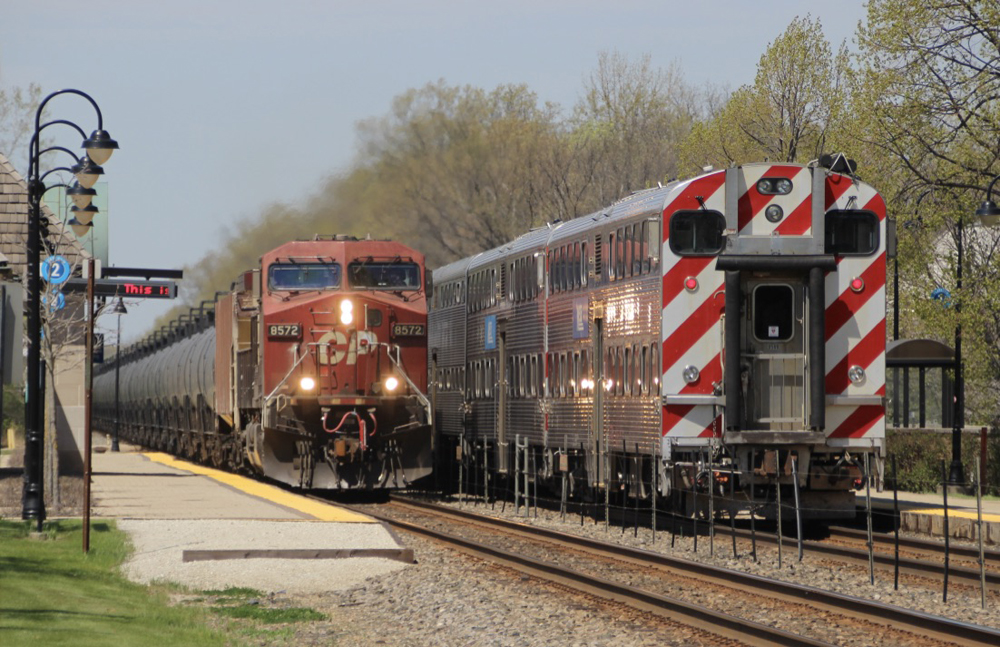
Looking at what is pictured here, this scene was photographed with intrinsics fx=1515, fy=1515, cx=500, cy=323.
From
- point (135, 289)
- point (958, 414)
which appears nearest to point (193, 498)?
point (958, 414)

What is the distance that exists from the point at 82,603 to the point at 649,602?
17.0 ft

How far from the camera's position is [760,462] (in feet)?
64.2

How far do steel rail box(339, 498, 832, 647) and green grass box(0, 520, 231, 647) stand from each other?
381 cm

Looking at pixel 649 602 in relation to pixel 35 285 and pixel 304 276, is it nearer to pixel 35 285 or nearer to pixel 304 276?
pixel 35 285

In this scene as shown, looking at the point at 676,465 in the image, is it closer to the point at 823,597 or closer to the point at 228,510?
the point at 823,597

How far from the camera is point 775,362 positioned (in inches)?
776

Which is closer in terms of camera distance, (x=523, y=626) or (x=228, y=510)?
(x=523, y=626)

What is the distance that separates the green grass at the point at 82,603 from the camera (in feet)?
39.1

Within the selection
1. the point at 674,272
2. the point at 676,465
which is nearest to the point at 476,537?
the point at 676,465

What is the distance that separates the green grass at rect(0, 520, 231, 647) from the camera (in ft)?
39.1

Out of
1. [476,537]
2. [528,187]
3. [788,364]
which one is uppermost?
[528,187]

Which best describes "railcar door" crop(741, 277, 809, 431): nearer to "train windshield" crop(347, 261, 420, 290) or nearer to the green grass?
the green grass

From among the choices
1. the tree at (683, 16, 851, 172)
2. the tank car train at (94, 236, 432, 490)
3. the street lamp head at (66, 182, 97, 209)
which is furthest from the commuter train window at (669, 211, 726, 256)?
the tree at (683, 16, 851, 172)

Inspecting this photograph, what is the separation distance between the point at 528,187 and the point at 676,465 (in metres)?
40.5
